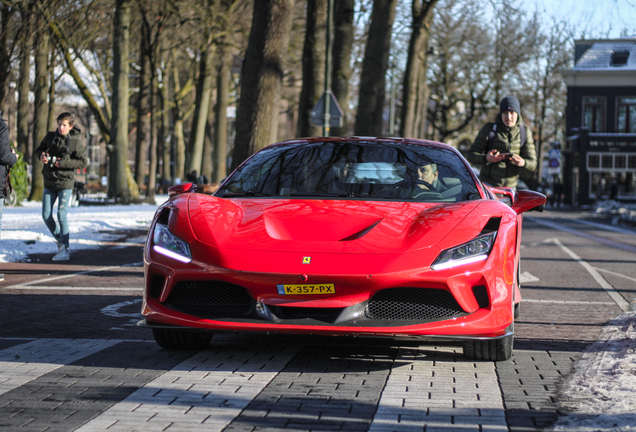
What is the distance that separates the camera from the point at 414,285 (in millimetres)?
4520

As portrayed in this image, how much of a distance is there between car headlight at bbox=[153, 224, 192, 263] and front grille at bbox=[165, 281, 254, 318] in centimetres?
15

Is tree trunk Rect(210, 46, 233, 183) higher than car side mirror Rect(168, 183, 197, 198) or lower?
higher

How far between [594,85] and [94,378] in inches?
2204

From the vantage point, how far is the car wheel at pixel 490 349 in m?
4.94

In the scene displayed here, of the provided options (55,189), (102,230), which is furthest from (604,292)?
(102,230)

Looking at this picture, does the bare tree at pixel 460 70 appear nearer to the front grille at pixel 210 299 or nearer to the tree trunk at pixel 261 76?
the tree trunk at pixel 261 76

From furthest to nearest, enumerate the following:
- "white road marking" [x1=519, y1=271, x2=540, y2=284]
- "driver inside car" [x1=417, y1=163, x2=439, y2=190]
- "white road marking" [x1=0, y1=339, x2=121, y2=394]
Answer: "white road marking" [x1=519, y1=271, x2=540, y2=284] → "driver inside car" [x1=417, y1=163, x2=439, y2=190] → "white road marking" [x1=0, y1=339, x2=121, y2=394]

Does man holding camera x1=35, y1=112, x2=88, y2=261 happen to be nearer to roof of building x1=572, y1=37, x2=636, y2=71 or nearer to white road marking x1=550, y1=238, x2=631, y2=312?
white road marking x1=550, y1=238, x2=631, y2=312

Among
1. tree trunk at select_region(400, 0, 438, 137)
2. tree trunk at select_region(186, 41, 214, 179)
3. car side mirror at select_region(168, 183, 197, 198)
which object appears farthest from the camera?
tree trunk at select_region(186, 41, 214, 179)

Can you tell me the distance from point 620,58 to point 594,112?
4.04m

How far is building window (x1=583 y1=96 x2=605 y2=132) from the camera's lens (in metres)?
55.9

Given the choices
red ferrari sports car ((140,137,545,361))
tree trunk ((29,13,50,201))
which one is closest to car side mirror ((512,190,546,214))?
red ferrari sports car ((140,137,545,361))

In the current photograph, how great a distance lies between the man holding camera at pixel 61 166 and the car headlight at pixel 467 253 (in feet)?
23.3

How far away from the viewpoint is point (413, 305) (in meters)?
4.61
